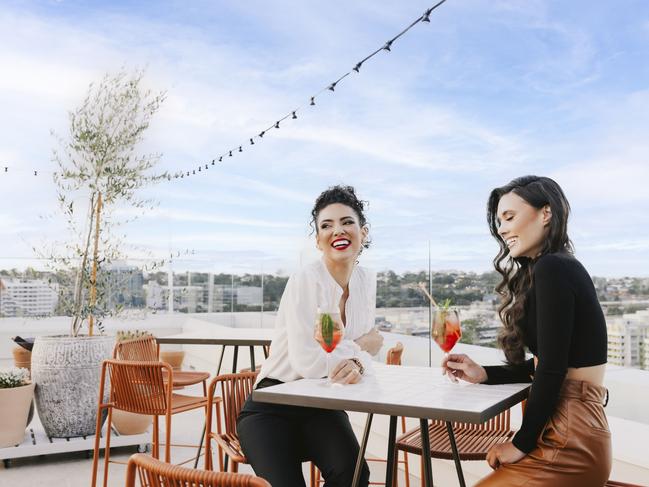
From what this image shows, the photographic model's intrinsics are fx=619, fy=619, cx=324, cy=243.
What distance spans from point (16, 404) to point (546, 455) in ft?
11.6

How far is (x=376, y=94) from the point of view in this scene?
6.13 m

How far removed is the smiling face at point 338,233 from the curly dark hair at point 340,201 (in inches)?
1.2

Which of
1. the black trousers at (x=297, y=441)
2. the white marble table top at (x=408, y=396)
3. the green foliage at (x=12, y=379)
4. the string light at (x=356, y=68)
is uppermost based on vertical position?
the string light at (x=356, y=68)

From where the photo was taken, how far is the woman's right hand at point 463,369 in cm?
189

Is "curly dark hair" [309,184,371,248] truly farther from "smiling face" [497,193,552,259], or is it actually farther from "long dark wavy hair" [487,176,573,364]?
"smiling face" [497,193,552,259]

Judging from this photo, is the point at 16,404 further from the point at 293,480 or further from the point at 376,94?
the point at 376,94

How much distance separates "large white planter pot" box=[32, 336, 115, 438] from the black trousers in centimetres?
243

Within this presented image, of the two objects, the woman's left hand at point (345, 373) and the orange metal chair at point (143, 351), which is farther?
the orange metal chair at point (143, 351)

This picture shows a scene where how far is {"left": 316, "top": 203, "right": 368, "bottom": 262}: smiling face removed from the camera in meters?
2.28

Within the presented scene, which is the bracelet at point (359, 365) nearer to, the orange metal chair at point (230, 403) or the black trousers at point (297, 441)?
the black trousers at point (297, 441)

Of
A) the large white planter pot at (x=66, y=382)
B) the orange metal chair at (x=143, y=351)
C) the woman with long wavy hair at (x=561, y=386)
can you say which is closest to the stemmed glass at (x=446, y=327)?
the woman with long wavy hair at (x=561, y=386)

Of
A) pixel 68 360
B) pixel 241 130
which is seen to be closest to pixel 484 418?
pixel 68 360

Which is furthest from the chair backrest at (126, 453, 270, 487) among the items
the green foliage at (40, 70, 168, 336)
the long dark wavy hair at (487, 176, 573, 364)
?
the green foliage at (40, 70, 168, 336)

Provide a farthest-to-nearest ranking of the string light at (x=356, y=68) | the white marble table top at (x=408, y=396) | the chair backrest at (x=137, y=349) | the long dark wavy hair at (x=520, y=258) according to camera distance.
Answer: the chair backrest at (x=137, y=349)
the string light at (x=356, y=68)
the long dark wavy hair at (x=520, y=258)
the white marble table top at (x=408, y=396)
